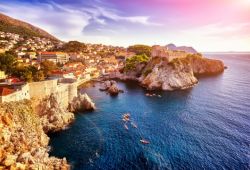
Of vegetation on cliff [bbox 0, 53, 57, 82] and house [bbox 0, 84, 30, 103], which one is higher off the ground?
vegetation on cliff [bbox 0, 53, 57, 82]

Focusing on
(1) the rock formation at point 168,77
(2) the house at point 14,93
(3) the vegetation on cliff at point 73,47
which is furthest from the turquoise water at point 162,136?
(3) the vegetation on cliff at point 73,47

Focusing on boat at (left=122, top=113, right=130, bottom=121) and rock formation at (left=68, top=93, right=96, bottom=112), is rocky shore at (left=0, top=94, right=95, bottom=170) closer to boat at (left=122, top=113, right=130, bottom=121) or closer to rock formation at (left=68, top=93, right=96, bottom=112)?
rock formation at (left=68, top=93, right=96, bottom=112)

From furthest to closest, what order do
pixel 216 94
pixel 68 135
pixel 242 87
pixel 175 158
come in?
pixel 242 87 → pixel 216 94 → pixel 68 135 → pixel 175 158

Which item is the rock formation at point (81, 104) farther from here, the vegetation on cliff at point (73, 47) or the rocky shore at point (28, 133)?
the vegetation on cliff at point (73, 47)

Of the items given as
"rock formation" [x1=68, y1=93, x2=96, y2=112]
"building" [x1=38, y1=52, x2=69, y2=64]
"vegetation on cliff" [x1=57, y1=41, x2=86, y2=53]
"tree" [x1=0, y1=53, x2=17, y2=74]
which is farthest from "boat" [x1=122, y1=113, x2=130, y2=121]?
"vegetation on cliff" [x1=57, y1=41, x2=86, y2=53]

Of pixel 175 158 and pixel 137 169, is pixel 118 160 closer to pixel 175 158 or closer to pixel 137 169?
pixel 137 169

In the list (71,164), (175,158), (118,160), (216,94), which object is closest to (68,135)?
(71,164)

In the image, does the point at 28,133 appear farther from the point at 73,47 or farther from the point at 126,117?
the point at 73,47
